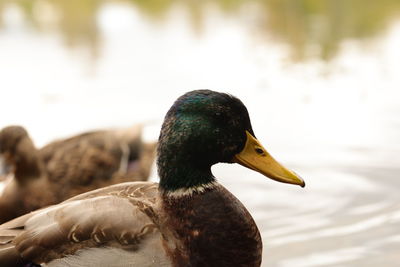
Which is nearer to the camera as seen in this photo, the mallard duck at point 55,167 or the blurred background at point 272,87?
the blurred background at point 272,87

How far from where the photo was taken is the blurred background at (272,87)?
4.16m

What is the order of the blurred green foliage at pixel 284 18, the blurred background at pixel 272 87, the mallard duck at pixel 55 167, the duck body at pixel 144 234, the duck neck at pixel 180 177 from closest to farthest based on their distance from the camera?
the duck body at pixel 144 234 → the duck neck at pixel 180 177 → the blurred background at pixel 272 87 → the mallard duck at pixel 55 167 → the blurred green foliage at pixel 284 18

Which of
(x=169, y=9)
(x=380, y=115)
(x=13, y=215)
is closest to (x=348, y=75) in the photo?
(x=380, y=115)

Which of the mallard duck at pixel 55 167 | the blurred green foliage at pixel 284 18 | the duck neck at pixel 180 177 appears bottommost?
the mallard duck at pixel 55 167

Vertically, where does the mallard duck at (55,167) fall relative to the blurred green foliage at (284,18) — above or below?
below

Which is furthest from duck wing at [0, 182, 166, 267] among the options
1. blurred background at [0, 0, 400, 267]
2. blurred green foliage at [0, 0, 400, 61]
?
blurred green foliage at [0, 0, 400, 61]

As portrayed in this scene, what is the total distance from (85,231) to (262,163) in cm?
72

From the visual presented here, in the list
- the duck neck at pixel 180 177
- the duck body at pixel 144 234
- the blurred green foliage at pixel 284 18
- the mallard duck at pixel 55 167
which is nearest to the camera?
the duck body at pixel 144 234

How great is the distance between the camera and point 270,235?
13.1 feet

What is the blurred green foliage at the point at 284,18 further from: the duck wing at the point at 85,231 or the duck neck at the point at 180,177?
the duck wing at the point at 85,231

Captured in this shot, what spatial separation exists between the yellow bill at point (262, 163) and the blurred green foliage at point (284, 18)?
15.2 feet

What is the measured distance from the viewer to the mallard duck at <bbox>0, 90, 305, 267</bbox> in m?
2.83

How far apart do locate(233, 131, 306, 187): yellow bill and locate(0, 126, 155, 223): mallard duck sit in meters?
1.91

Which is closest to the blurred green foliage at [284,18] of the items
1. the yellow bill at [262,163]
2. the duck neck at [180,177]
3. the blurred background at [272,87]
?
the blurred background at [272,87]
